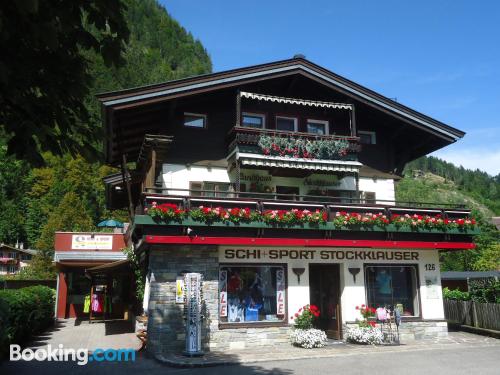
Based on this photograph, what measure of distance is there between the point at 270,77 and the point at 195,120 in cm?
347

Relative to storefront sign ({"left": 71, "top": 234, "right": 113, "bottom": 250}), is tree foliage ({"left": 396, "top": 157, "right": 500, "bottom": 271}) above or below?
above

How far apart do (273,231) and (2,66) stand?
12.2 m

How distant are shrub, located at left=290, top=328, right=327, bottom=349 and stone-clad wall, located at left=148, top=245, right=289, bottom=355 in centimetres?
49

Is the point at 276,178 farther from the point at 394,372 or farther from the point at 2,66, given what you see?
the point at 2,66

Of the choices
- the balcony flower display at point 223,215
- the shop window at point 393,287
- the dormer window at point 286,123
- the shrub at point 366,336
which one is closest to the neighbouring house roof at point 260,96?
the dormer window at point 286,123

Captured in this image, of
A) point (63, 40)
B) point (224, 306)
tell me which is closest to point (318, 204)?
point (224, 306)

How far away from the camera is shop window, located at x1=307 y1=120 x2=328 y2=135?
2030 centimetres

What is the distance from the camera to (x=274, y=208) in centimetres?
1611

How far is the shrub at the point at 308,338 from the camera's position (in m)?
15.0

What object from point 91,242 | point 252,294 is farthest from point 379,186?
point 91,242

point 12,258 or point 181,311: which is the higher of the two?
point 12,258

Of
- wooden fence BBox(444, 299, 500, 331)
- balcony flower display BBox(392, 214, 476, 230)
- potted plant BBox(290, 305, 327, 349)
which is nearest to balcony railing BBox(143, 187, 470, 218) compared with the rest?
balcony flower display BBox(392, 214, 476, 230)

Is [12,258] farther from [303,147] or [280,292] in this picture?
[280,292]

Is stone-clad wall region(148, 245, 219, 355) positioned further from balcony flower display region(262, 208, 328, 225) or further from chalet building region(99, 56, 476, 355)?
balcony flower display region(262, 208, 328, 225)
